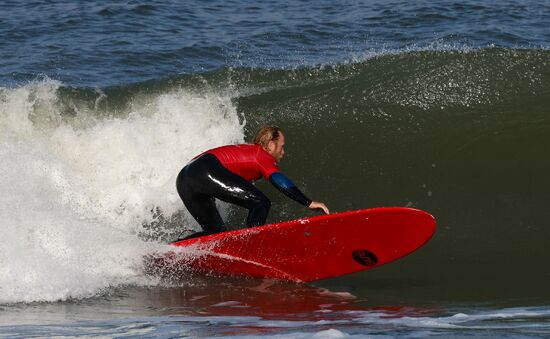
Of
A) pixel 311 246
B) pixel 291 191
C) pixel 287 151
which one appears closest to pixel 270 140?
pixel 291 191

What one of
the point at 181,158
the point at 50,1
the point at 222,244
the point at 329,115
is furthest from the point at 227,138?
the point at 50,1

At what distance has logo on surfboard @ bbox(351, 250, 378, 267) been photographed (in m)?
7.15

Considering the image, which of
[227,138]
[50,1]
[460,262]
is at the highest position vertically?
[50,1]

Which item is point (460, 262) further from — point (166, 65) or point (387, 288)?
point (166, 65)

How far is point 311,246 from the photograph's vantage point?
7152mm

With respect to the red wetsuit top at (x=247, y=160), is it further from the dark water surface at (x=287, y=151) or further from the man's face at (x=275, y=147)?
the dark water surface at (x=287, y=151)

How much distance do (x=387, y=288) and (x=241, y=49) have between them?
6.71 m

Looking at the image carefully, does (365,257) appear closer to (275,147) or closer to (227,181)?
(275,147)

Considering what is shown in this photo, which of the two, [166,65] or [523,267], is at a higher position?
[166,65]

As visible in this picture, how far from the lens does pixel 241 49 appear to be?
42.9ft

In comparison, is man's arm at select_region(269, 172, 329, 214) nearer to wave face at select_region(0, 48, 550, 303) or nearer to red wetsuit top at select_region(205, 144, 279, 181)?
red wetsuit top at select_region(205, 144, 279, 181)

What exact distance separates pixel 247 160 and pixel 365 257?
118cm

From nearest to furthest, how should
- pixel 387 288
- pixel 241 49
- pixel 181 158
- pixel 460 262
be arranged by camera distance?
pixel 387 288
pixel 460 262
pixel 181 158
pixel 241 49

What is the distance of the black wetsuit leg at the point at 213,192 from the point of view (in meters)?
7.23
